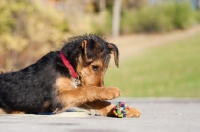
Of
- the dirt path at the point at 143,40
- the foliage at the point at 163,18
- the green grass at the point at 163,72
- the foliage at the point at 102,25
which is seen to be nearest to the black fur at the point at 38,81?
the green grass at the point at 163,72

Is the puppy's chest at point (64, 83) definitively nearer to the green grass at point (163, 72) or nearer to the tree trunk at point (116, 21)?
the green grass at point (163, 72)

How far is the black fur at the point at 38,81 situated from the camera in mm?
8914

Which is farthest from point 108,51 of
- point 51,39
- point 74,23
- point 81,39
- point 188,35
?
point 188,35

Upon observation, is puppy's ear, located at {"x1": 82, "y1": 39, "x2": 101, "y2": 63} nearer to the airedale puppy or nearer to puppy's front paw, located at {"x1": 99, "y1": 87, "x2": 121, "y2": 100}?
the airedale puppy

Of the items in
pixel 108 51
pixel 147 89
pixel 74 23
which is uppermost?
pixel 74 23

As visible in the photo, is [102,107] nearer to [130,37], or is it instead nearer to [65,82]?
[65,82]

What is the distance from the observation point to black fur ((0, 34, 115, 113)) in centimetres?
891

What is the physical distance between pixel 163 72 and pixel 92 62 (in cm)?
2795

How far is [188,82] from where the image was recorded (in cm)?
2934

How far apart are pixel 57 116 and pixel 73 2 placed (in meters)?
41.4

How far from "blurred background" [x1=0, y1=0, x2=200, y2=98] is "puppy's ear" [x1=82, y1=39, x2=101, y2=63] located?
13.5 meters

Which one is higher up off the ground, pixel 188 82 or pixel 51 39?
pixel 51 39

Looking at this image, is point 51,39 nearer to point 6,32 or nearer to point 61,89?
point 6,32

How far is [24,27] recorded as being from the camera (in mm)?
36906
